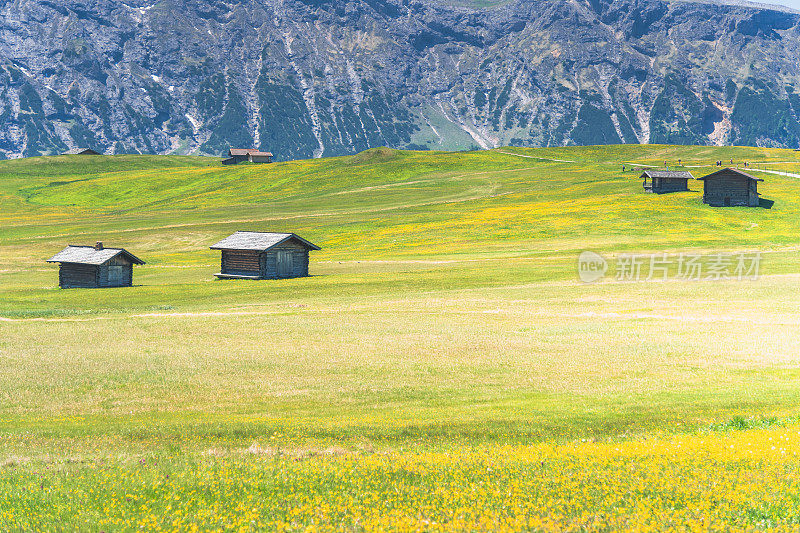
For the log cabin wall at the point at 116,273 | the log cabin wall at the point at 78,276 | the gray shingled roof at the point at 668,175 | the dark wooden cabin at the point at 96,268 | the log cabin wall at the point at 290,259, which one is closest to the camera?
the dark wooden cabin at the point at 96,268

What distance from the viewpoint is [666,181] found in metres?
137

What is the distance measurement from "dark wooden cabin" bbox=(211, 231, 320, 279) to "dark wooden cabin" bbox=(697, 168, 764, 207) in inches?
3140

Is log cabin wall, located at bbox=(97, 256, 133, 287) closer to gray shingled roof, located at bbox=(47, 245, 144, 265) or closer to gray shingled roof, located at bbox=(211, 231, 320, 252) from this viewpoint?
gray shingled roof, located at bbox=(47, 245, 144, 265)

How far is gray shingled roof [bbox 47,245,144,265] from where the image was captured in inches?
3036

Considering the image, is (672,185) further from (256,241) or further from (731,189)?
(256,241)

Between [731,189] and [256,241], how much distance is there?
86.7 m

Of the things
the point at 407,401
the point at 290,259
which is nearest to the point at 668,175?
the point at 290,259

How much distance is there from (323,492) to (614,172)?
176457 mm

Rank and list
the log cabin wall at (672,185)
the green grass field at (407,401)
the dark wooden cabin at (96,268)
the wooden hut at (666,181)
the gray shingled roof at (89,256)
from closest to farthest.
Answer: the green grass field at (407,401) → the gray shingled roof at (89,256) → the dark wooden cabin at (96,268) → the wooden hut at (666,181) → the log cabin wall at (672,185)

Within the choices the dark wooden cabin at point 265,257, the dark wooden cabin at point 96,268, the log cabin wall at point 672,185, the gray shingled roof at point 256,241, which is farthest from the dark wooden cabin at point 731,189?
the dark wooden cabin at point 96,268

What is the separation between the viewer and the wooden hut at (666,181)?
13600 cm

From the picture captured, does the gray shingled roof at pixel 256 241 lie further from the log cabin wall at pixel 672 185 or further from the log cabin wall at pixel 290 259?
the log cabin wall at pixel 672 185

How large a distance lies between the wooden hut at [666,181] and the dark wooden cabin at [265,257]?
82.2 meters

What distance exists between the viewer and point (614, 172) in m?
179
